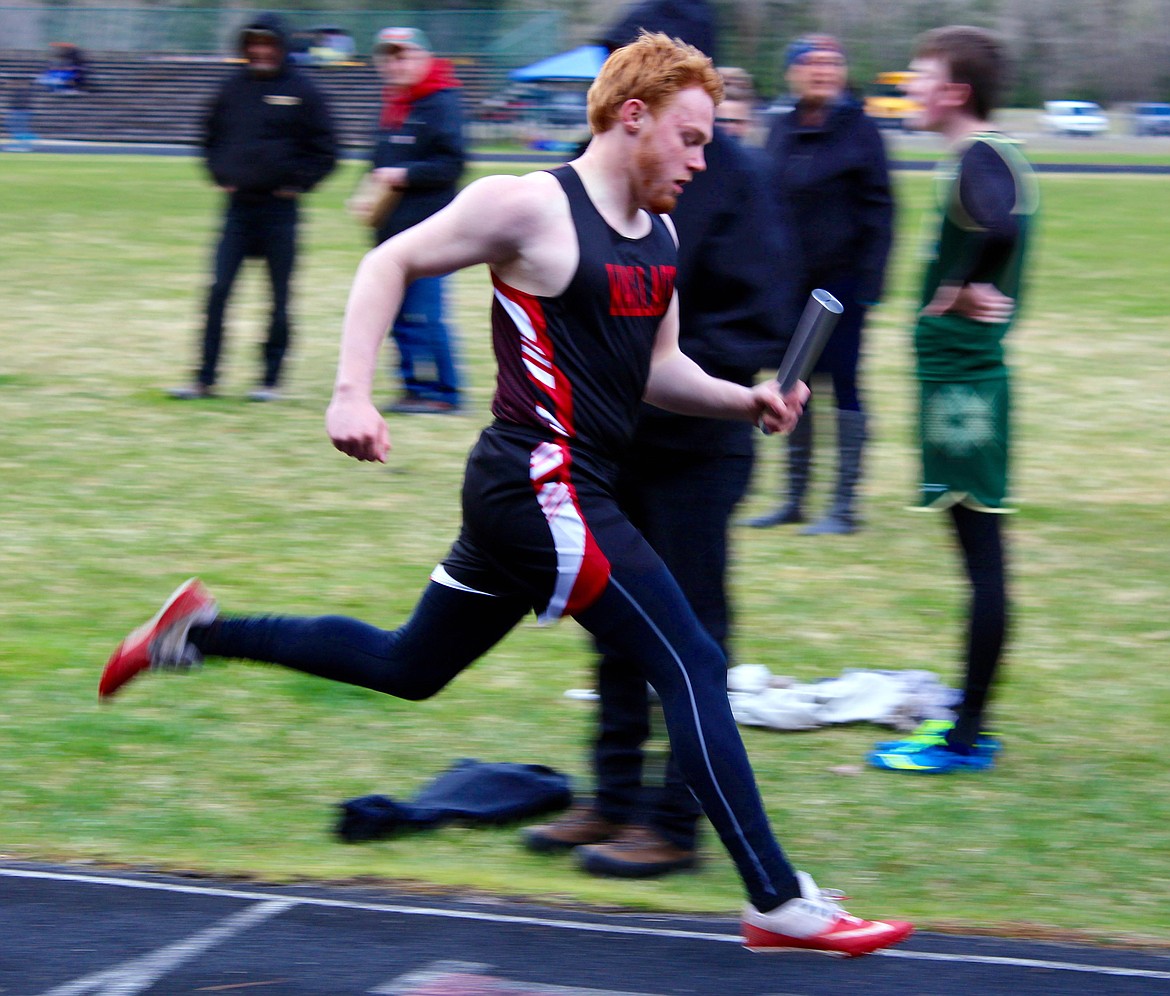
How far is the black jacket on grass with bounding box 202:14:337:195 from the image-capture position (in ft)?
28.8

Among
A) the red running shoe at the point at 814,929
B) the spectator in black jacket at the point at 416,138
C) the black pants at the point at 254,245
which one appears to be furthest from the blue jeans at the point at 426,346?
the red running shoe at the point at 814,929

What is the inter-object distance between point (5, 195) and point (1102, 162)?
24.1 metres

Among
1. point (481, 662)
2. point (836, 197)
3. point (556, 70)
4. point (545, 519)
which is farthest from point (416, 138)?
point (556, 70)

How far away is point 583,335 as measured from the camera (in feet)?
10.5

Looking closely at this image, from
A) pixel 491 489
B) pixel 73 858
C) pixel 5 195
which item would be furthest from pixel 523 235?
pixel 5 195

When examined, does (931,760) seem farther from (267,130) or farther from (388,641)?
(267,130)

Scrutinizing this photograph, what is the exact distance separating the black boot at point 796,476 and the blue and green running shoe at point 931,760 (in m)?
2.70

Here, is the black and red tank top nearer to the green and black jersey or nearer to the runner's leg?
the runner's leg

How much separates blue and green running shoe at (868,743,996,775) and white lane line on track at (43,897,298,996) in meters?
1.73

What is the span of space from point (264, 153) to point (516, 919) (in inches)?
246

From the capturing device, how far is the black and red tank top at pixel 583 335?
315cm

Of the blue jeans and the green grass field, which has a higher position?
the blue jeans

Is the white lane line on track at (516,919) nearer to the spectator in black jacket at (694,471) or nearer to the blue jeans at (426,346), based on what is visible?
the spectator in black jacket at (694,471)

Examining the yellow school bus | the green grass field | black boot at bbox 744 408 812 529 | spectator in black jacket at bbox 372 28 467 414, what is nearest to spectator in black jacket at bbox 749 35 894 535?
black boot at bbox 744 408 812 529
